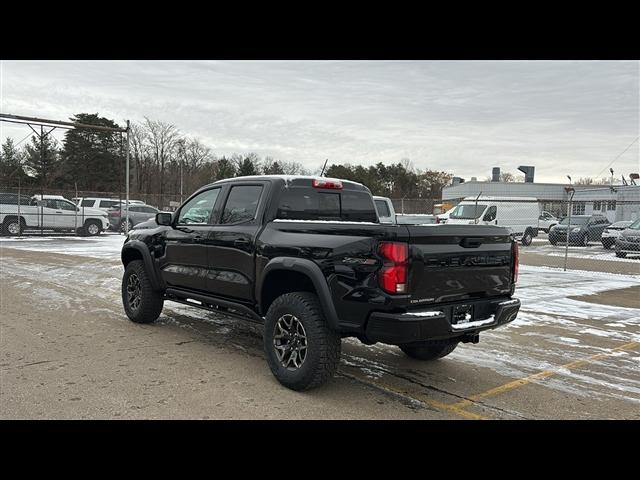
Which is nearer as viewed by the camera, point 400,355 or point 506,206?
point 400,355

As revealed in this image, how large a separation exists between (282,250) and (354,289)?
2.96 feet

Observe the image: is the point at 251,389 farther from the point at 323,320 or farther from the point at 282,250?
the point at 282,250

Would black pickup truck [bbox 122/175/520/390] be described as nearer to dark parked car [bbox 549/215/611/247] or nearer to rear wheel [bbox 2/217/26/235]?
rear wheel [bbox 2/217/26/235]

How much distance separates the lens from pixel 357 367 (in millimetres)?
5172

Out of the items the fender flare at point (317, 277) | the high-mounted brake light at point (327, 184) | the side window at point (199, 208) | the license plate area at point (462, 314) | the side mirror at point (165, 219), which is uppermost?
the high-mounted brake light at point (327, 184)

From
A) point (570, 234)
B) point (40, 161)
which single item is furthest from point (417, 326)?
point (40, 161)

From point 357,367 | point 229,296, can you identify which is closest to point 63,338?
point 229,296

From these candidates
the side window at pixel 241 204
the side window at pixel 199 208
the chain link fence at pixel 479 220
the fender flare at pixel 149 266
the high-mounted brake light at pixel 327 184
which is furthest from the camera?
the chain link fence at pixel 479 220

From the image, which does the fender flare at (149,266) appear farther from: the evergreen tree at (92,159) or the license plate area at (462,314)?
the evergreen tree at (92,159)

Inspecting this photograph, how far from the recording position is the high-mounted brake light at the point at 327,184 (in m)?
5.45

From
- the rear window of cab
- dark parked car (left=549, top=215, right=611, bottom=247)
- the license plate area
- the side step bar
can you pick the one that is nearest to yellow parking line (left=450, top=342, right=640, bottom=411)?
the license plate area

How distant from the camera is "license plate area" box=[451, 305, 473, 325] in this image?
13.7ft

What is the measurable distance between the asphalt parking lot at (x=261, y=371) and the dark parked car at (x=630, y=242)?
34.9 ft

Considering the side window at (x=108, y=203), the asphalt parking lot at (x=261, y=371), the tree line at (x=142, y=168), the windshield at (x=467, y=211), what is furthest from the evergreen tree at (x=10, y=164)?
the asphalt parking lot at (x=261, y=371)
